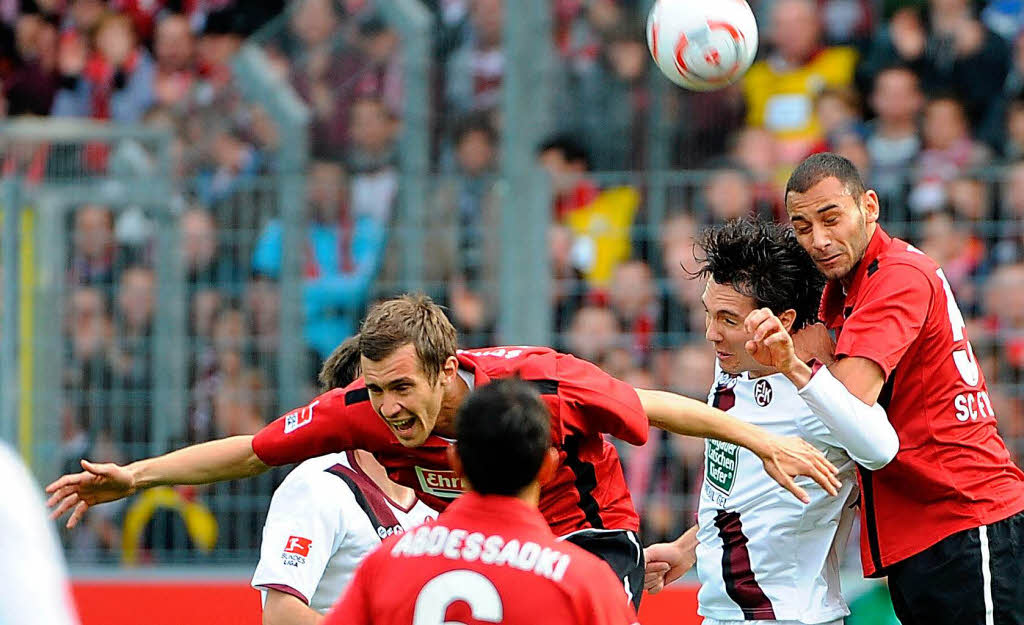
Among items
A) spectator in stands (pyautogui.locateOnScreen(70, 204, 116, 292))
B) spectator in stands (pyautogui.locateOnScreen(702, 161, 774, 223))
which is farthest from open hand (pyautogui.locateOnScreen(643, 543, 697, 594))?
spectator in stands (pyautogui.locateOnScreen(70, 204, 116, 292))

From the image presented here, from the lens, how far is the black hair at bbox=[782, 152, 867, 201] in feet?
14.8

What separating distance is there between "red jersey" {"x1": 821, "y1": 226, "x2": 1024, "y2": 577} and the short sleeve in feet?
5.26

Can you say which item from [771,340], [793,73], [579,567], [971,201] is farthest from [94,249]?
[579,567]

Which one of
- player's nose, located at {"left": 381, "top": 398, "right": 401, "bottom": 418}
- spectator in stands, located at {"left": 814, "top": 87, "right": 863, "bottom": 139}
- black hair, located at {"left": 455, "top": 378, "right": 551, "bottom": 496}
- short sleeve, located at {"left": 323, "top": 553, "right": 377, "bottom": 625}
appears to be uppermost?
spectator in stands, located at {"left": 814, "top": 87, "right": 863, "bottom": 139}

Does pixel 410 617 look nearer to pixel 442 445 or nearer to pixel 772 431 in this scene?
pixel 442 445

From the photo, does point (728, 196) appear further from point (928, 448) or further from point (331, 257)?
point (928, 448)

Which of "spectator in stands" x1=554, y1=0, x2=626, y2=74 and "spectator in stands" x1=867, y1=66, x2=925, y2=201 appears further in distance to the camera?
"spectator in stands" x1=554, y1=0, x2=626, y2=74

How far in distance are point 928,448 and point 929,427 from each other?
2.4 inches

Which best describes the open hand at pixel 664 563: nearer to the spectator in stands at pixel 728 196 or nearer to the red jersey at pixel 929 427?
the red jersey at pixel 929 427

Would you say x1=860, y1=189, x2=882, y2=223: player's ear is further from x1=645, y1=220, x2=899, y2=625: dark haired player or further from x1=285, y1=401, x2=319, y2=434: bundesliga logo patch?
x1=285, y1=401, x2=319, y2=434: bundesliga logo patch

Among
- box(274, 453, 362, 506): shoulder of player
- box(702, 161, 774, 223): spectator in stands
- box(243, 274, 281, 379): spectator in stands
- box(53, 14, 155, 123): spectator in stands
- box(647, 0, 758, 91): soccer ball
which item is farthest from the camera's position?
box(53, 14, 155, 123): spectator in stands

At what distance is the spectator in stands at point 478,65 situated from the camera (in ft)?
29.8

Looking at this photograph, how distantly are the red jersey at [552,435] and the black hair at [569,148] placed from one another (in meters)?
4.34

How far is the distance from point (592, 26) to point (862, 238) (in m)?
5.22
